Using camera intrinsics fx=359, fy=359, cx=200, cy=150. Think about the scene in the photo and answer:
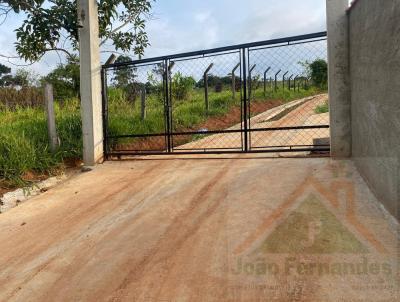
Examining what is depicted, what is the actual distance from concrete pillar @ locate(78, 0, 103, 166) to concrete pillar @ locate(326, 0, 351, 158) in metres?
3.65

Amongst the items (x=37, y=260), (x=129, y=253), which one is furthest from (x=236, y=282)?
(x=37, y=260)

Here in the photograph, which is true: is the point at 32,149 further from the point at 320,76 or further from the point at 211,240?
the point at 320,76

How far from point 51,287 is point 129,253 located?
24.0 inches

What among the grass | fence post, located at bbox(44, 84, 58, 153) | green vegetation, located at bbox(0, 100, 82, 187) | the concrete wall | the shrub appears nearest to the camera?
the concrete wall

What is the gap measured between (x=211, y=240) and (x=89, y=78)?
3.99 metres

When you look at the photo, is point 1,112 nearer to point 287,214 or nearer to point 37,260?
point 37,260

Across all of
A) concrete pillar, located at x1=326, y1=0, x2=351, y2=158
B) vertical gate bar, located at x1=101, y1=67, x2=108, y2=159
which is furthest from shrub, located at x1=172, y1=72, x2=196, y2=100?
concrete pillar, located at x1=326, y1=0, x2=351, y2=158

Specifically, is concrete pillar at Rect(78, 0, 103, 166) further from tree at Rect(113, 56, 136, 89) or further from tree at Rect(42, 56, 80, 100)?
tree at Rect(42, 56, 80, 100)

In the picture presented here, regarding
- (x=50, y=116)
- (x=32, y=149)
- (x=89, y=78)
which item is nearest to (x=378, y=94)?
(x=89, y=78)

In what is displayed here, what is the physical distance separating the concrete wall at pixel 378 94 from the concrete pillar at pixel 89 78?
155 inches

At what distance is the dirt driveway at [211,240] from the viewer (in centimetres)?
231

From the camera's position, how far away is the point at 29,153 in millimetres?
5641

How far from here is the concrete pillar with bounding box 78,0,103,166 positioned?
583 centimetres

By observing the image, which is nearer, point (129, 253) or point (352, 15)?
point (129, 253)
